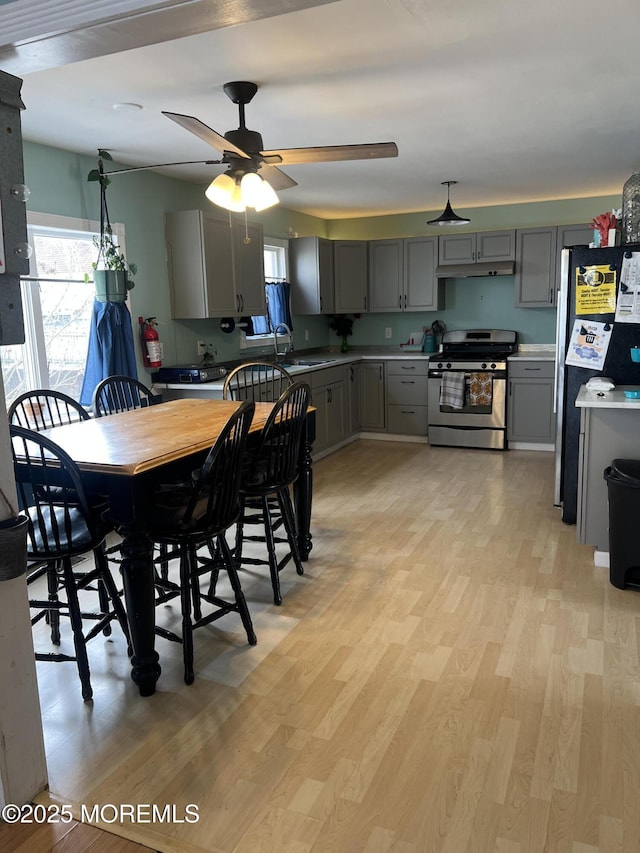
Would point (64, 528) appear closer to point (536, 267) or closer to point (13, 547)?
point (13, 547)

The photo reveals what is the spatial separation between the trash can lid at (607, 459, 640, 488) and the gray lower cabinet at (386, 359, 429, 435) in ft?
10.8

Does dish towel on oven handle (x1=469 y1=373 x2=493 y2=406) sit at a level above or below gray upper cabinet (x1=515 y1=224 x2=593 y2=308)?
below

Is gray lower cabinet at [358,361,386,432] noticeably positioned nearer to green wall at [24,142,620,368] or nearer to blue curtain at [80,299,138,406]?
green wall at [24,142,620,368]

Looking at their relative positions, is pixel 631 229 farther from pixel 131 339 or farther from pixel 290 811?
pixel 290 811

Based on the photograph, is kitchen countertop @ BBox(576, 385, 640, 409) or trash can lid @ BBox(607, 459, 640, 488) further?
kitchen countertop @ BBox(576, 385, 640, 409)

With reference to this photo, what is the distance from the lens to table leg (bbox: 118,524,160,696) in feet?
7.48

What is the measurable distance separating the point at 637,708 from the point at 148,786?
1.62 m

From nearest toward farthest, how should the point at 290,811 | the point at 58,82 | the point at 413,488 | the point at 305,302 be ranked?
1. the point at 290,811
2. the point at 58,82
3. the point at 413,488
4. the point at 305,302

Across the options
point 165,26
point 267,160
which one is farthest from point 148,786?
point 267,160

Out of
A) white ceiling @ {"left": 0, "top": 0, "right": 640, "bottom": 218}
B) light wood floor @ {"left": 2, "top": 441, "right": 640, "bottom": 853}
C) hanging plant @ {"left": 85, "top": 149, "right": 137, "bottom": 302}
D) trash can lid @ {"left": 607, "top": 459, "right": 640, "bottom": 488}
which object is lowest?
light wood floor @ {"left": 2, "top": 441, "right": 640, "bottom": 853}

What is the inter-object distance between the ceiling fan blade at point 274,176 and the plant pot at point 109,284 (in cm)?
125

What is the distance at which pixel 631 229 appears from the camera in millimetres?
3629

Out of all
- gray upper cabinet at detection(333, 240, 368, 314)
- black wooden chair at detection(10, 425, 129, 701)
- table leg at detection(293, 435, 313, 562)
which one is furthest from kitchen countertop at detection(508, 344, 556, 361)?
black wooden chair at detection(10, 425, 129, 701)

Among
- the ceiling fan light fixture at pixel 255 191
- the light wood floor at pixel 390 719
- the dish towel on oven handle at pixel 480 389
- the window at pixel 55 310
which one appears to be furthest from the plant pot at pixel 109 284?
the dish towel on oven handle at pixel 480 389
